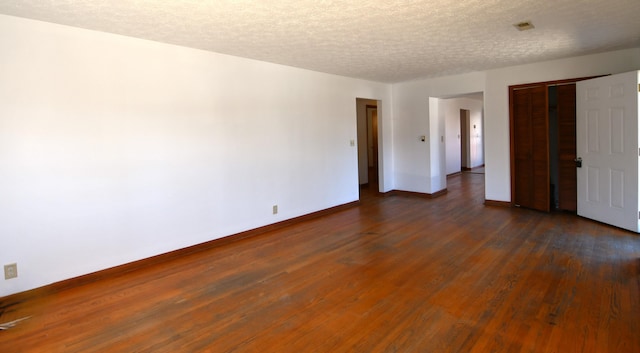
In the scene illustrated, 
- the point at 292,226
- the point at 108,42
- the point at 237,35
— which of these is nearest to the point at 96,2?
the point at 108,42

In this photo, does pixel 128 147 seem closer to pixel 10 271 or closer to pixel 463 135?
pixel 10 271

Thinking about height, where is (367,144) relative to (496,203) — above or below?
above

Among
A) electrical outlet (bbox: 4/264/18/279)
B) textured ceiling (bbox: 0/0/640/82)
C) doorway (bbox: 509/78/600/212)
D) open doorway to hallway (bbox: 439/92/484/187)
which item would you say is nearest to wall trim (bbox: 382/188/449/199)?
doorway (bbox: 509/78/600/212)

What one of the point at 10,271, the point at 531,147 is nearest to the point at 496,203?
the point at 531,147

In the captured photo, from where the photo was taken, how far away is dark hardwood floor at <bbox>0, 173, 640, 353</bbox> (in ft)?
7.58

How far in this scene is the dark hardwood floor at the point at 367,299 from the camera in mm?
2311

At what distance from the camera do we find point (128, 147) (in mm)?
3674

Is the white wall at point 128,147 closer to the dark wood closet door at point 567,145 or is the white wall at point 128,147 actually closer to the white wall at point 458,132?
the dark wood closet door at point 567,145

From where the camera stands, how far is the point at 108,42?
11.5 feet

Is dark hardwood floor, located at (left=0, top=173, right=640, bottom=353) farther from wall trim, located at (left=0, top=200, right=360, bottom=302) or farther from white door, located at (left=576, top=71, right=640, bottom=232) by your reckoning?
white door, located at (left=576, top=71, right=640, bottom=232)

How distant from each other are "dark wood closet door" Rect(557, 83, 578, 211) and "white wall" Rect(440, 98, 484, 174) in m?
4.60

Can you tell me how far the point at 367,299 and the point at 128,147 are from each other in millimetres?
2831

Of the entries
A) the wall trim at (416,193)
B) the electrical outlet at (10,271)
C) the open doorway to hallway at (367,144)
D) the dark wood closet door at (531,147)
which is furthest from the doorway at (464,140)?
the electrical outlet at (10,271)

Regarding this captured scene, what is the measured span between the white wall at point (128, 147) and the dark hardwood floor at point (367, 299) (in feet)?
1.37
